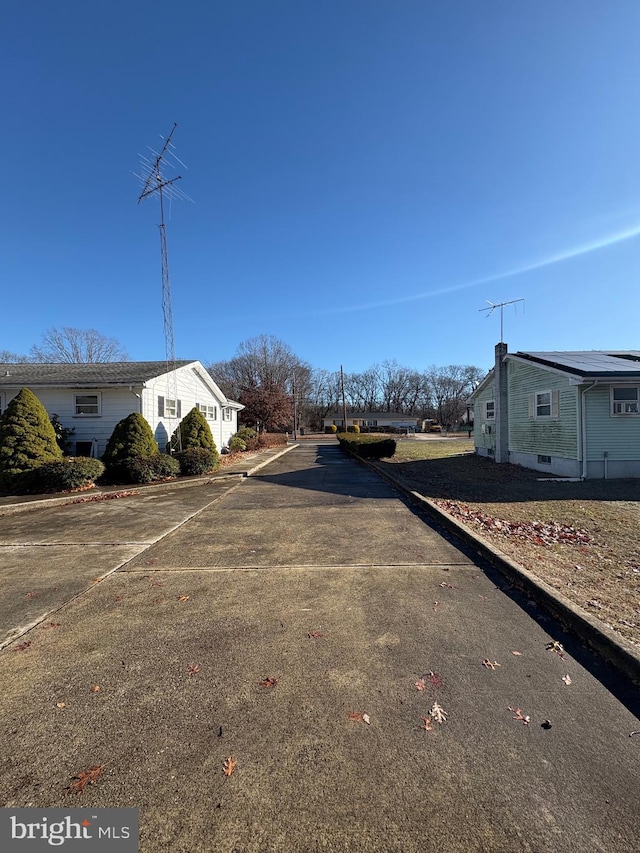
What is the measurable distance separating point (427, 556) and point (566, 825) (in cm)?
344

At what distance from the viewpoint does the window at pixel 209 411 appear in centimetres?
1972

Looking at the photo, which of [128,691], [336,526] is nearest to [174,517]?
[336,526]

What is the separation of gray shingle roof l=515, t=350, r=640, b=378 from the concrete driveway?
370 inches

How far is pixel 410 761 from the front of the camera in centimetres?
200

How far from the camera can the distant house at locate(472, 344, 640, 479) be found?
1138 cm

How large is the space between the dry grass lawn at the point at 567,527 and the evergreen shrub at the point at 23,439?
9.41 m

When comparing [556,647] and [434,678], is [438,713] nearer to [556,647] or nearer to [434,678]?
[434,678]

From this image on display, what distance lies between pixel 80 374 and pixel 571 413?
16471 millimetres

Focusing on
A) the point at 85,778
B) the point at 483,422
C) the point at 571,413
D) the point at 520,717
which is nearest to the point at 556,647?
the point at 520,717

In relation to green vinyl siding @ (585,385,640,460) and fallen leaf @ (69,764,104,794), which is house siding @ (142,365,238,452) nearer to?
fallen leaf @ (69,764,104,794)

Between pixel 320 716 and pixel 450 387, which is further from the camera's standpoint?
Result: pixel 450 387

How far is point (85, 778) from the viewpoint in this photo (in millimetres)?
1911

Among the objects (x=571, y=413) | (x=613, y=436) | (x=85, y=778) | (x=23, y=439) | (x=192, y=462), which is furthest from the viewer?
(x=192, y=462)

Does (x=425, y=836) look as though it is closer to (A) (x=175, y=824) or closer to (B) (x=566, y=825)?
(B) (x=566, y=825)
